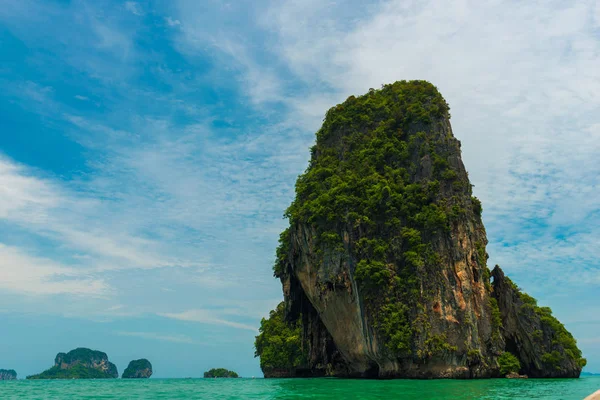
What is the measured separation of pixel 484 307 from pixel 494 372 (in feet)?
12.2

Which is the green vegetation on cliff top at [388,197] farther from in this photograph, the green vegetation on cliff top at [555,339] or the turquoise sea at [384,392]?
the green vegetation on cliff top at [555,339]

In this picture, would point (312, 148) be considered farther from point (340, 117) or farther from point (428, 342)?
point (428, 342)

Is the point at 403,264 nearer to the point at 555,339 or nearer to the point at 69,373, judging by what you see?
the point at 555,339

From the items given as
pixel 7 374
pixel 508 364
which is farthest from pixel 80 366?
pixel 508 364

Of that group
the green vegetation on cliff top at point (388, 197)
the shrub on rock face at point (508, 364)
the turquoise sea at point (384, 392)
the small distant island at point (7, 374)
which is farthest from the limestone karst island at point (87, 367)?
the shrub on rock face at point (508, 364)

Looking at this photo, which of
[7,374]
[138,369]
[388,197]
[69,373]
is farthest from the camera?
[7,374]

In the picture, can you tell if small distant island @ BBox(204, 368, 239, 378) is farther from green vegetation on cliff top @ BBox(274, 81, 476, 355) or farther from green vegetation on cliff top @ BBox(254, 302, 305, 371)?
green vegetation on cliff top @ BBox(274, 81, 476, 355)

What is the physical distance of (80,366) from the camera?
92312 millimetres

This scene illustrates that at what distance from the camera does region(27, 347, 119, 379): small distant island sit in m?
90.6

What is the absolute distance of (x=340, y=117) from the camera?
36188 mm

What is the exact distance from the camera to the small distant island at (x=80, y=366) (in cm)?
9056

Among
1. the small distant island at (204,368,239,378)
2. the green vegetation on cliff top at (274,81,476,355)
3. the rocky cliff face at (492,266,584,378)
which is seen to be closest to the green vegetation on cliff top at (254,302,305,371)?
the green vegetation on cliff top at (274,81,476,355)

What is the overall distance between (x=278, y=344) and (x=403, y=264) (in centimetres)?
2101

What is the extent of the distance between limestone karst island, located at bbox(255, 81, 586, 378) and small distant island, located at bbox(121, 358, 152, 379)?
72842 millimetres
